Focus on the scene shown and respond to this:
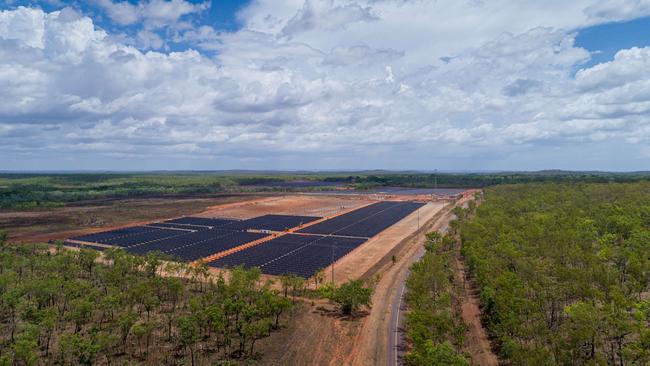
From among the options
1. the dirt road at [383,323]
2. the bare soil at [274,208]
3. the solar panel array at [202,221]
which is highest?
the bare soil at [274,208]

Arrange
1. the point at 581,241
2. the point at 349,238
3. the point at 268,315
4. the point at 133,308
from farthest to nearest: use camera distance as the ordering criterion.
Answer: the point at 349,238 < the point at 581,241 < the point at 133,308 < the point at 268,315

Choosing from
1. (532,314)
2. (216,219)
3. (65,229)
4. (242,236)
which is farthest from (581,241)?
(65,229)

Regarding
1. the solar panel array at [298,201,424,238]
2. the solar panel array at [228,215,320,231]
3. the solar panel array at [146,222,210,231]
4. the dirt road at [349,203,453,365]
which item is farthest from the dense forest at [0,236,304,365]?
the solar panel array at [228,215,320,231]

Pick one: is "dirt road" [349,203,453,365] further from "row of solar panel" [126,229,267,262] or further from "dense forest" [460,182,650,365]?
"row of solar panel" [126,229,267,262]

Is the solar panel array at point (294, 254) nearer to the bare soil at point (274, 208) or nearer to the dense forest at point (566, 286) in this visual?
the dense forest at point (566, 286)

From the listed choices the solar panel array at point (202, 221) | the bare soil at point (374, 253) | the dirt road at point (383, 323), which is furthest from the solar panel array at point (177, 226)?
the dirt road at point (383, 323)

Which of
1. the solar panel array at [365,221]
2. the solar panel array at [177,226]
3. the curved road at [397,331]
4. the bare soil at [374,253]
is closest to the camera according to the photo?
the curved road at [397,331]

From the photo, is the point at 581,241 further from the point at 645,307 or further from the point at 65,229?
the point at 65,229
